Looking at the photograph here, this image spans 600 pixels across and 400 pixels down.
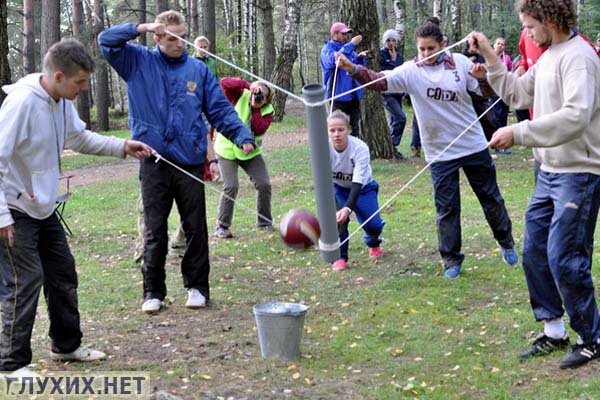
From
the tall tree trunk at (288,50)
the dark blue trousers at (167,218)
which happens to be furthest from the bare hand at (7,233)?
the tall tree trunk at (288,50)

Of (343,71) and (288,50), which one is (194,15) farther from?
(343,71)

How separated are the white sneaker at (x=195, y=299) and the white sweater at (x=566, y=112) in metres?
3.07

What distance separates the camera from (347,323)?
6.12m

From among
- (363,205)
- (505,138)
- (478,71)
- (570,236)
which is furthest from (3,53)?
(570,236)

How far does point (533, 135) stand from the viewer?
4.49 m

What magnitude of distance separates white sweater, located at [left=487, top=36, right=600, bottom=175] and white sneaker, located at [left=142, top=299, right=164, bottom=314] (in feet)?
10.8

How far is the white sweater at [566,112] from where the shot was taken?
4441 mm

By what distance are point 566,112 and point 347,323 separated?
2.46 metres

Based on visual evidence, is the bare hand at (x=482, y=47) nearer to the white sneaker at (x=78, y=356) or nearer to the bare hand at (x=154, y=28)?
the bare hand at (x=154, y=28)

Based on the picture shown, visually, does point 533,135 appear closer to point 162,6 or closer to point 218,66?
point 218,66

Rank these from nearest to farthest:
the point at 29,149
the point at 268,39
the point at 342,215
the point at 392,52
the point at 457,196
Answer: the point at 29,149, the point at 342,215, the point at 457,196, the point at 392,52, the point at 268,39

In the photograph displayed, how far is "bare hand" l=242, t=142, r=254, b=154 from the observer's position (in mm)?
6189

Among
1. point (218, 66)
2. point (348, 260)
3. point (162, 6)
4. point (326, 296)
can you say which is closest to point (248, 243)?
point (348, 260)

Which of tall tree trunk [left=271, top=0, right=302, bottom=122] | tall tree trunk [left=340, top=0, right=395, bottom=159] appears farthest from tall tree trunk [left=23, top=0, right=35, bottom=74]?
tall tree trunk [left=340, top=0, right=395, bottom=159]
